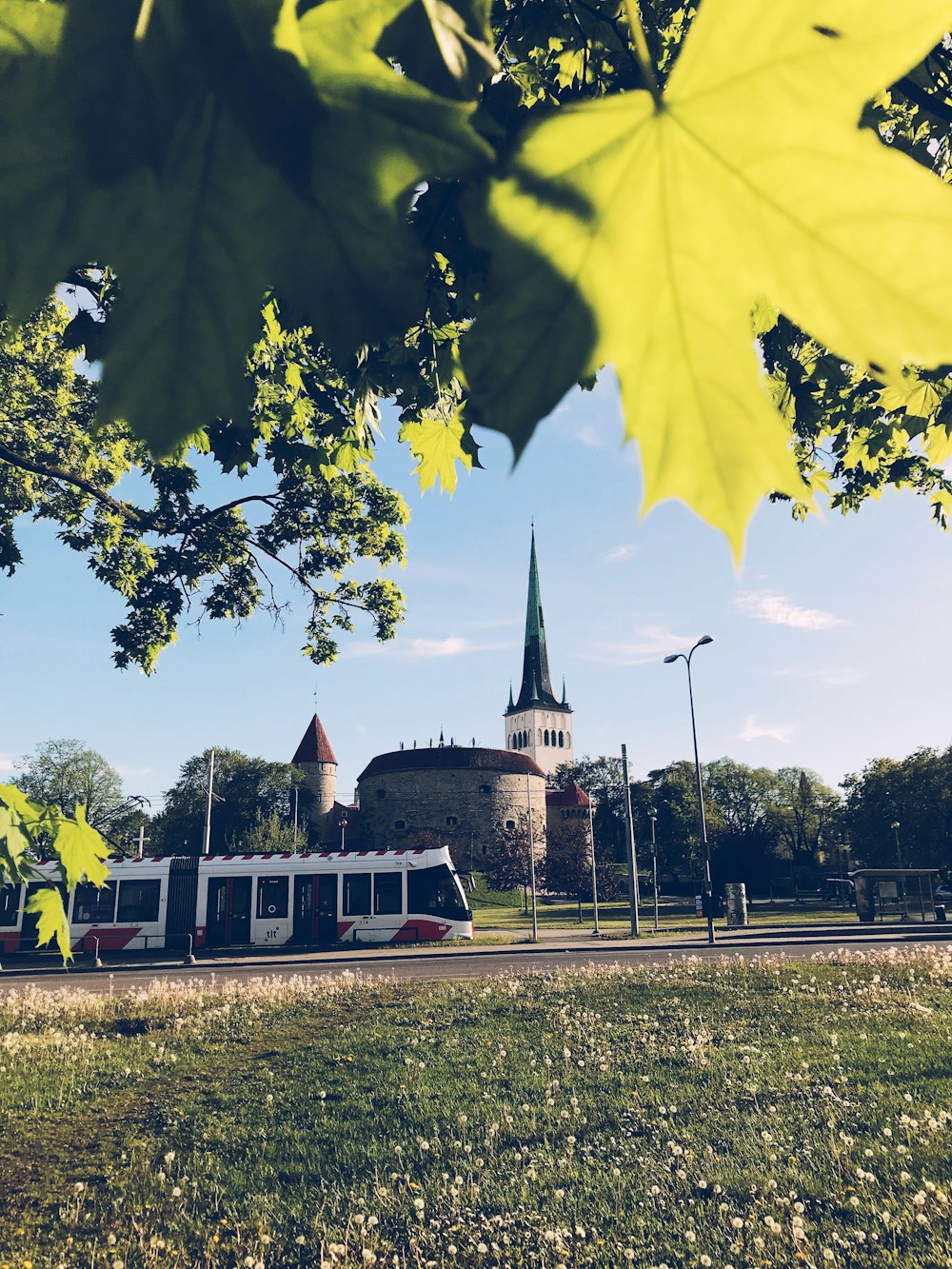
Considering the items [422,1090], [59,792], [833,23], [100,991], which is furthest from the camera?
[59,792]

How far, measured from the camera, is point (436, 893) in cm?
2092

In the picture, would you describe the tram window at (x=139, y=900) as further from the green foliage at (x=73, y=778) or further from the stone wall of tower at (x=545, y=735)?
the stone wall of tower at (x=545, y=735)

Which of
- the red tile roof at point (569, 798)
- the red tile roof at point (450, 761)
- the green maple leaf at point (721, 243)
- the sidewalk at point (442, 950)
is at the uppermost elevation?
the red tile roof at point (450, 761)

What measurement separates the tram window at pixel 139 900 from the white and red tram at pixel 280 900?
0.08 ft

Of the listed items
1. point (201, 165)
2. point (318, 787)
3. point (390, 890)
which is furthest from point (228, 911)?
point (318, 787)

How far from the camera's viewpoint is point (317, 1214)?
14.8 ft

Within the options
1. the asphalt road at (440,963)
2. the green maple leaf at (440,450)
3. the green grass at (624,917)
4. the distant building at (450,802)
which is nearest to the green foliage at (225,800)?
the distant building at (450,802)

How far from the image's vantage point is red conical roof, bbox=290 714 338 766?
196 feet

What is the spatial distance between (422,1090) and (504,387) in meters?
7.59

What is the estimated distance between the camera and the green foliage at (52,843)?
355 cm

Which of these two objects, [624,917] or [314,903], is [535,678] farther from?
[314,903]

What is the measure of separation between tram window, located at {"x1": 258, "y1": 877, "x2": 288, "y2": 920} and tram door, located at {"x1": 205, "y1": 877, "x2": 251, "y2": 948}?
355 millimetres

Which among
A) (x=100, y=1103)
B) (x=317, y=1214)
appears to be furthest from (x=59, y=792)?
(x=317, y=1214)

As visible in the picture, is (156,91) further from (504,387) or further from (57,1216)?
(57,1216)
